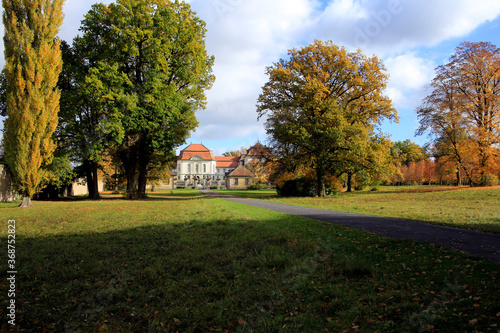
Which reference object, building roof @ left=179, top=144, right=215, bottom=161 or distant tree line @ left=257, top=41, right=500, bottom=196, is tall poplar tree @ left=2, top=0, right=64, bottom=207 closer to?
distant tree line @ left=257, top=41, right=500, bottom=196

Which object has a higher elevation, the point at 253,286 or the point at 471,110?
the point at 471,110

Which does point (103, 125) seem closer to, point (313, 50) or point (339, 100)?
point (313, 50)

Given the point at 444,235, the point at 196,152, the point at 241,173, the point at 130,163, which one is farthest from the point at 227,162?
the point at 444,235

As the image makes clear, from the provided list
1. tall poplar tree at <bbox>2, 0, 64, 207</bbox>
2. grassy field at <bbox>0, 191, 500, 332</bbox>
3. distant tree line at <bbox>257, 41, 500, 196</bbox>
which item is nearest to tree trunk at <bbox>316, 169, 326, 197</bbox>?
distant tree line at <bbox>257, 41, 500, 196</bbox>

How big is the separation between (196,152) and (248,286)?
10033 centimetres

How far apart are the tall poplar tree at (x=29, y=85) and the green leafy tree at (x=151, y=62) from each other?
4.77 m

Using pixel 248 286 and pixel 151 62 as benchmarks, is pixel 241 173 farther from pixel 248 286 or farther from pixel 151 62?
pixel 248 286

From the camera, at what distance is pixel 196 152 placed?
103m

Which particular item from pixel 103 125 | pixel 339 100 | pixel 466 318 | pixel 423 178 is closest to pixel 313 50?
pixel 339 100

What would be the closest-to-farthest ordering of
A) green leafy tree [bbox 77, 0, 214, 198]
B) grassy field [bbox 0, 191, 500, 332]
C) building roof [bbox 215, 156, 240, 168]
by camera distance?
grassy field [bbox 0, 191, 500, 332], green leafy tree [bbox 77, 0, 214, 198], building roof [bbox 215, 156, 240, 168]

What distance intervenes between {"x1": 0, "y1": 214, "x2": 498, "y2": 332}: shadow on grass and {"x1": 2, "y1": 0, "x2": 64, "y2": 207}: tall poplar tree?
1202cm

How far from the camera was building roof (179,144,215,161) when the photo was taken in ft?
335

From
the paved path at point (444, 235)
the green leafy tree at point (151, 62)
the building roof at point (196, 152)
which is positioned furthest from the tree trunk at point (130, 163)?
the building roof at point (196, 152)

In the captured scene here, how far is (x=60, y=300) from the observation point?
4242 millimetres
